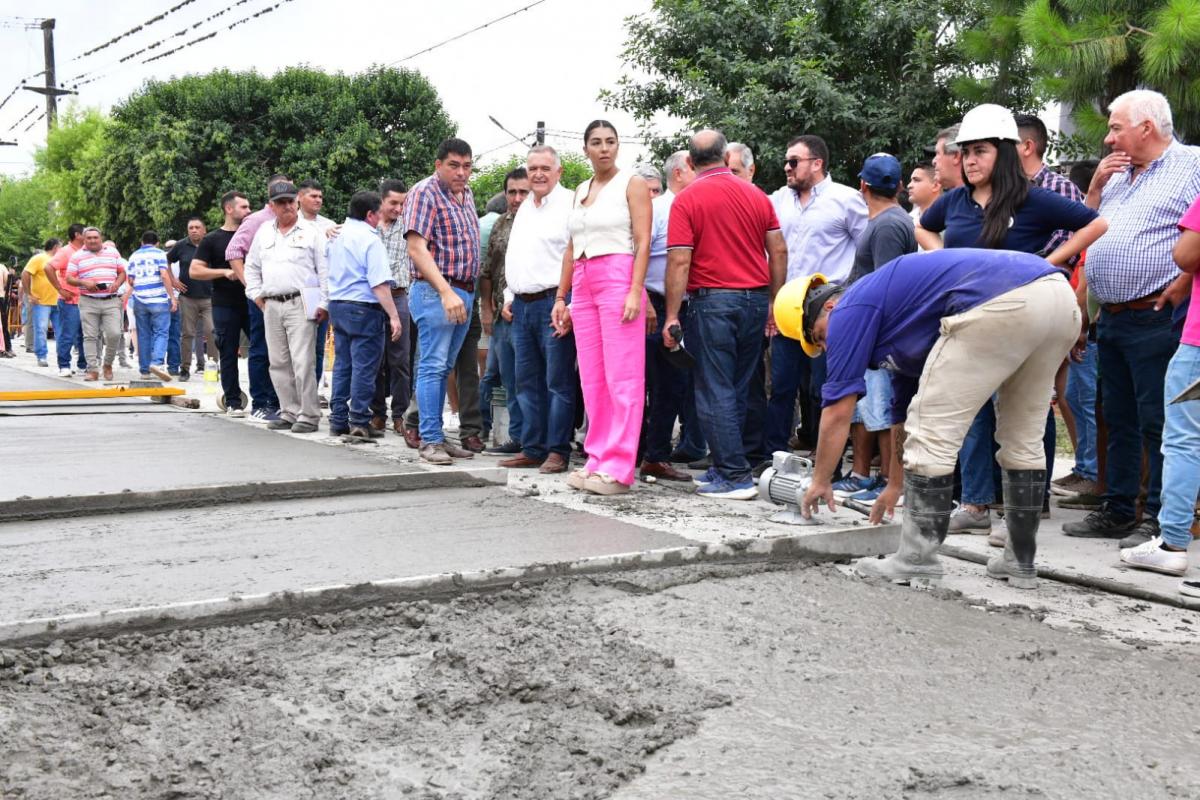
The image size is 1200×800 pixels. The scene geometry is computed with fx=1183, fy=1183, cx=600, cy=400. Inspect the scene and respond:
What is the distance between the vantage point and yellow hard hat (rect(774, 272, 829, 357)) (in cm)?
466

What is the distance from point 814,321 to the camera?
4621 mm

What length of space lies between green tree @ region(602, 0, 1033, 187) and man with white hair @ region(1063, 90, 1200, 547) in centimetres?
1240

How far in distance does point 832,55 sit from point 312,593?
1656 cm

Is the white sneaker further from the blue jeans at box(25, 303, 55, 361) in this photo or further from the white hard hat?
the blue jeans at box(25, 303, 55, 361)

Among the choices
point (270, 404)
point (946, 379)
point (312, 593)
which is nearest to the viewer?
point (312, 593)

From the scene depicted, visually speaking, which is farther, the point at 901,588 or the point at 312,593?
the point at 901,588

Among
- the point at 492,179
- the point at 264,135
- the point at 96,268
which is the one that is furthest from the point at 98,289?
the point at 492,179

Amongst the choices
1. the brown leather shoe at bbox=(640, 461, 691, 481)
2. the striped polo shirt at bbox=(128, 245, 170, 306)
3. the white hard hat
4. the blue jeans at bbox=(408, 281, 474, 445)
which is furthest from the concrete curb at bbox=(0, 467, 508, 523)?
the striped polo shirt at bbox=(128, 245, 170, 306)

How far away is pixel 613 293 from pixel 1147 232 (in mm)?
2573

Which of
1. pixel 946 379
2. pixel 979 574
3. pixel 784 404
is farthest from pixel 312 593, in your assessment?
pixel 784 404

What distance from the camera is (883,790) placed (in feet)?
8.52

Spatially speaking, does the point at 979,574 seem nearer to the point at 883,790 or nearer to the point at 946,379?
the point at 946,379

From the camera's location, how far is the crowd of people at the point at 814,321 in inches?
173

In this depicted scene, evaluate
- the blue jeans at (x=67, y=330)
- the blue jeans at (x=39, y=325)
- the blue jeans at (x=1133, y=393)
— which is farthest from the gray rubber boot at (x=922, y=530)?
the blue jeans at (x=39, y=325)
